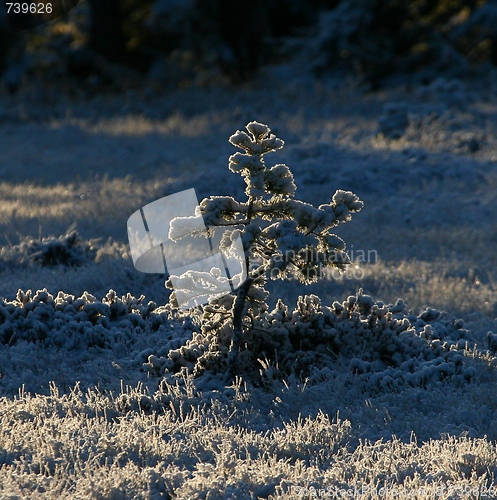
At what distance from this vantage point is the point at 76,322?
6656 mm

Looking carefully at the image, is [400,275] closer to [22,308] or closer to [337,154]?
[22,308]

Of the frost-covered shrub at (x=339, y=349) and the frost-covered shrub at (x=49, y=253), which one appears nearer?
the frost-covered shrub at (x=339, y=349)

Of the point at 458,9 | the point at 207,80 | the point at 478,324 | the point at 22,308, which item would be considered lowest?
the point at 478,324

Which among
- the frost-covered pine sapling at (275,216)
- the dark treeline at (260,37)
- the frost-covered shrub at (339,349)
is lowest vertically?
the frost-covered shrub at (339,349)

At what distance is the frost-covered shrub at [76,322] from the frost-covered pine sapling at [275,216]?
4.00 ft

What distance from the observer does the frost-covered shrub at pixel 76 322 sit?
6.56 meters

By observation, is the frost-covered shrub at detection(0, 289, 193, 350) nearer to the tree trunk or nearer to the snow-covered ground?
the snow-covered ground

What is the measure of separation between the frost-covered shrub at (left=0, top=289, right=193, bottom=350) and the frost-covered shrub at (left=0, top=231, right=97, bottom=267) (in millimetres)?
1852

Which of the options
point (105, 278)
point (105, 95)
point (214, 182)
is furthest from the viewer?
point (105, 95)

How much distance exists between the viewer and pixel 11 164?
1603 centimetres

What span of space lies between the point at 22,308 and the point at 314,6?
2879 centimetres

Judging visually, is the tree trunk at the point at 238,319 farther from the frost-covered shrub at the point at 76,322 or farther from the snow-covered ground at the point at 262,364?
the frost-covered shrub at the point at 76,322

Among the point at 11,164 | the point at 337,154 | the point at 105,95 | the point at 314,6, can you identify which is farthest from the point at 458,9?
the point at 11,164

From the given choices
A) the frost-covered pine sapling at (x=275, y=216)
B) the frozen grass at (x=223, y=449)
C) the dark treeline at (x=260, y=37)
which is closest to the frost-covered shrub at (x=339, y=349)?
the frozen grass at (x=223, y=449)
